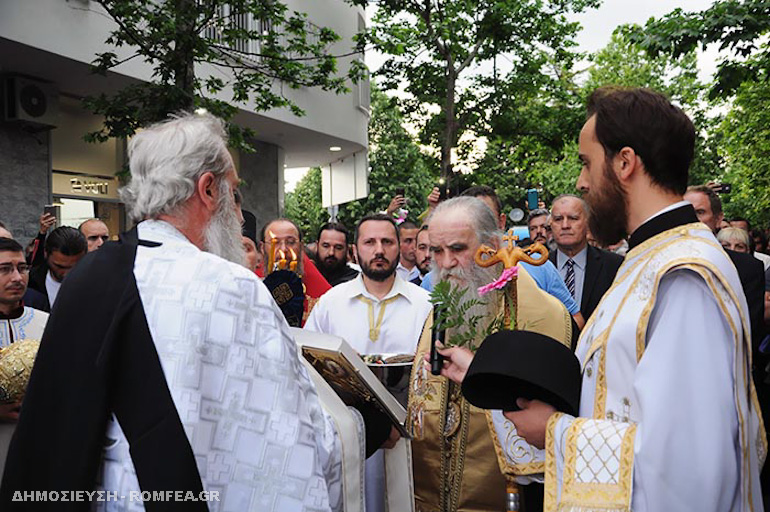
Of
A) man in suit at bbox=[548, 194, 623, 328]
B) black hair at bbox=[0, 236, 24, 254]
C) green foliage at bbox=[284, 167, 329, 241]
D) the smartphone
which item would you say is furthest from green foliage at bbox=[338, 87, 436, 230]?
black hair at bbox=[0, 236, 24, 254]

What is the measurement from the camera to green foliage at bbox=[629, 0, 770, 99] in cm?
805

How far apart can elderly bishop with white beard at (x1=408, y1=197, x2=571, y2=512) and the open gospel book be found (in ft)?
1.46

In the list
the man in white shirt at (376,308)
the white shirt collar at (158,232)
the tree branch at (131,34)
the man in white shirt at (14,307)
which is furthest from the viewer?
the tree branch at (131,34)

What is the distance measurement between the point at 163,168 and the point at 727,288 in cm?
162

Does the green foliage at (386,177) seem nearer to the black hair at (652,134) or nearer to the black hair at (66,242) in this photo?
the black hair at (66,242)

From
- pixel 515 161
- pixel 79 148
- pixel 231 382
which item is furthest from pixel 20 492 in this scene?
pixel 515 161

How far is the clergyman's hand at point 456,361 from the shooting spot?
7.64ft

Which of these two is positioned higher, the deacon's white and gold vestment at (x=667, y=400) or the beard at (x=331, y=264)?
the beard at (x=331, y=264)

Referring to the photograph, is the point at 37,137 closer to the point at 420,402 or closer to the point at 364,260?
the point at 364,260

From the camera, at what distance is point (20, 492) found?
6.34 feet

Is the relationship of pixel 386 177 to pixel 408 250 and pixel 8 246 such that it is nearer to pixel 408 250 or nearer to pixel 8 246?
pixel 408 250

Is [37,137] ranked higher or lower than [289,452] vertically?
higher

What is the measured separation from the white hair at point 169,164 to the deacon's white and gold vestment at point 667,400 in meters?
1.29

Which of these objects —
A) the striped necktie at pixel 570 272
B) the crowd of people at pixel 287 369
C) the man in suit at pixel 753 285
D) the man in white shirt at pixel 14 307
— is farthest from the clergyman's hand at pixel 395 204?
the crowd of people at pixel 287 369
